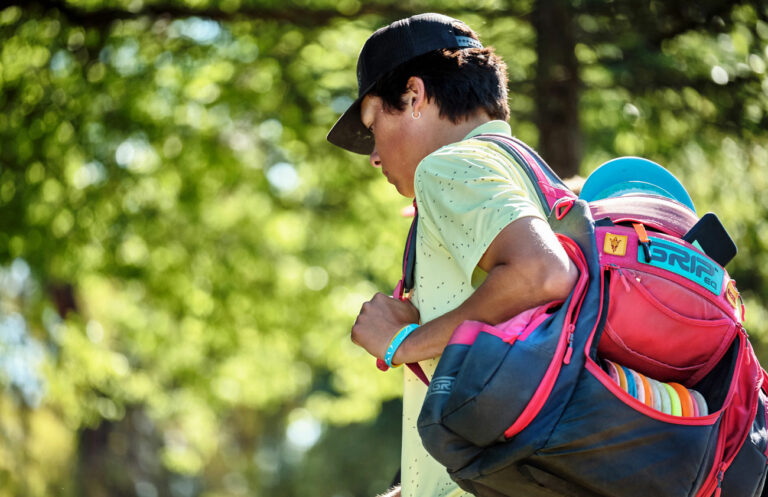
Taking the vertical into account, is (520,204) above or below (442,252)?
above

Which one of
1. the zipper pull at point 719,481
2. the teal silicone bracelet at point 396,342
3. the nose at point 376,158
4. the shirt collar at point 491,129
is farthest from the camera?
the nose at point 376,158

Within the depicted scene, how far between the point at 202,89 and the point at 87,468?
11835 mm

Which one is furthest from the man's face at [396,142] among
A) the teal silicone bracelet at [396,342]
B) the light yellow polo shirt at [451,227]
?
the teal silicone bracelet at [396,342]

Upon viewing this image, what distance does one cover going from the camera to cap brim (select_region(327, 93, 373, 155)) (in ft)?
8.61

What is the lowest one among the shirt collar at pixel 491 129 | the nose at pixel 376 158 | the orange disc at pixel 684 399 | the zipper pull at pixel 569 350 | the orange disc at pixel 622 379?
the nose at pixel 376 158

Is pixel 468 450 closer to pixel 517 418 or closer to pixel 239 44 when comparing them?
pixel 517 418

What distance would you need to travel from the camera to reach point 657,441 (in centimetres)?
158

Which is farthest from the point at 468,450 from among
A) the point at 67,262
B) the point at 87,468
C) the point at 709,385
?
the point at 87,468

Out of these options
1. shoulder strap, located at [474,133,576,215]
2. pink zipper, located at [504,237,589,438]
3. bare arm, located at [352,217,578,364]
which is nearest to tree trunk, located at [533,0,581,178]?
shoulder strap, located at [474,133,576,215]

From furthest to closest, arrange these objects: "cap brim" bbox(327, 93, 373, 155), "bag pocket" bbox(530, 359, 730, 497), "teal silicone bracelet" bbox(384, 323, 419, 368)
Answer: "cap brim" bbox(327, 93, 373, 155)
"teal silicone bracelet" bbox(384, 323, 419, 368)
"bag pocket" bbox(530, 359, 730, 497)

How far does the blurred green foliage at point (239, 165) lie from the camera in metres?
6.45

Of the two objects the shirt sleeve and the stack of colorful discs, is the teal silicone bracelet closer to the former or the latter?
the shirt sleeve

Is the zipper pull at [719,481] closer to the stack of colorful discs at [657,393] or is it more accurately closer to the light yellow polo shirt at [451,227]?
the stack of colorful discs at [657,393]

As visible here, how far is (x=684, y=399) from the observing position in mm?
1648
